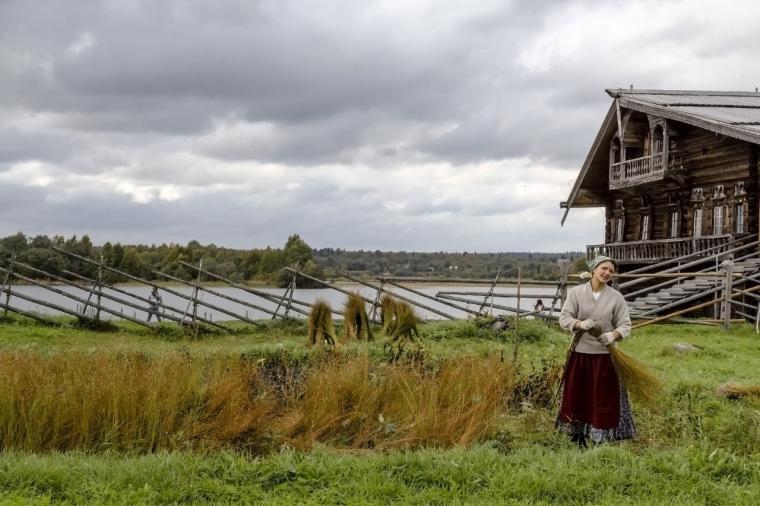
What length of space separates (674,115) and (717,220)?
3434 mm

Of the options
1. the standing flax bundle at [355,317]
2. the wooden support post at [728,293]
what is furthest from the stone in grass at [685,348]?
the standing flax bundle at [355,317]

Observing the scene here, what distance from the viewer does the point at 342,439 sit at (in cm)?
689

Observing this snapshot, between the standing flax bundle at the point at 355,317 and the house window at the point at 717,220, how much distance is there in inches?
566

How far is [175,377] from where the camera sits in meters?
7.05

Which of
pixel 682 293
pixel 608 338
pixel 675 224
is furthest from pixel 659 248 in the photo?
pixel 608 338

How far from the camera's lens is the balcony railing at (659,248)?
21641 mm

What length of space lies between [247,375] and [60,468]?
8.26 ft

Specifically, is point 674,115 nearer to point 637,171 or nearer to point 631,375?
point 637,171

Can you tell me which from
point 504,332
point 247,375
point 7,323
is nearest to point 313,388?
point 247,375

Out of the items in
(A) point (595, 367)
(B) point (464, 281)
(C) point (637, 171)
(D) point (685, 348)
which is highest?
(C) point (637, 171)

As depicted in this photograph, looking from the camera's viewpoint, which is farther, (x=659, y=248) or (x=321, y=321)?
(x=659, y=248)

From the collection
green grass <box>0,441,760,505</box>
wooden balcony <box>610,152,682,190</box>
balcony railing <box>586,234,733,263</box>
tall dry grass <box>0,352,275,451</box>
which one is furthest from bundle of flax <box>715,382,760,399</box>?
wooden balcony <box>610,152,682,190</box>

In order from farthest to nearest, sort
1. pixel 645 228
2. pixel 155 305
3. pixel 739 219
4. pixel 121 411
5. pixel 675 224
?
pixel 645 228, pixel 675 224, pixel 739 219, pixel 155 305, pixel 121 411

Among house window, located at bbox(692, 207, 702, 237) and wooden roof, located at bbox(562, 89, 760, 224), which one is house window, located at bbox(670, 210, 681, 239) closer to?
house window, located at bbox(692, 207, 702, 237)
